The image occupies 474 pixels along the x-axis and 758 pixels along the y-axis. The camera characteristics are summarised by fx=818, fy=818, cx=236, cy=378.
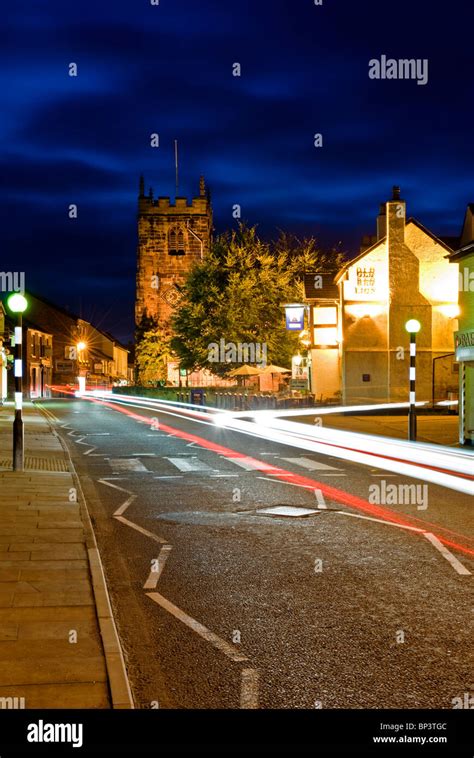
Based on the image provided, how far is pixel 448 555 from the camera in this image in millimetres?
8781

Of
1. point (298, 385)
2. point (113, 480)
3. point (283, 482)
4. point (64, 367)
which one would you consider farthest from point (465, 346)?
point (64, 367)

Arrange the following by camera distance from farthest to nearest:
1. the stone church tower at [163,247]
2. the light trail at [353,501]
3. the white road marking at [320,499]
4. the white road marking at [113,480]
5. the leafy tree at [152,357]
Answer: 1. the stone church tower at [163,247]
2. the leafy tree at [152,357]
3. the white road marking at [113,480]
4. the white road marking at [320,499]
5. the light trail at [353,501]

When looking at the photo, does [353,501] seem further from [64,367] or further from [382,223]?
[64,367]

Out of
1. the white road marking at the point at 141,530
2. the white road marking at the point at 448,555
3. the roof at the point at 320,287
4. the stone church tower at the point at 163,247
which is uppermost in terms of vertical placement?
the stone church tower at the point at 163,247

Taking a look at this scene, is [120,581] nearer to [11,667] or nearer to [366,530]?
[11,667]

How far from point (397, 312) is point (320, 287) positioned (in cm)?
599

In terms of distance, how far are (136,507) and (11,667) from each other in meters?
6.91

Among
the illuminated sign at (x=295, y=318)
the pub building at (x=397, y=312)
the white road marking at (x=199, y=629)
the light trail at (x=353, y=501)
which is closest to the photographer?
the white road marking at (x=199, y=629)

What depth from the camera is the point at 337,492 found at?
44.4 ft

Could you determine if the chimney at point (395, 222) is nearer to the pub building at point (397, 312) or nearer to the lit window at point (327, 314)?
the pub building at point (397, 312)

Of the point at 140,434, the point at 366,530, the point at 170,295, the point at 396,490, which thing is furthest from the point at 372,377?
the point at 170,295

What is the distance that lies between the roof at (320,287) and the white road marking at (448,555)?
40047 mm

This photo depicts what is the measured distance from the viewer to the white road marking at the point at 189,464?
671 inches

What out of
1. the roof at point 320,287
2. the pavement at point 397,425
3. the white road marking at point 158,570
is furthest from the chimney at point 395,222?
the white road marking at point 158,570
